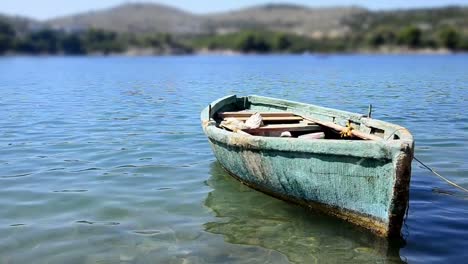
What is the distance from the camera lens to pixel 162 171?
34.6 ft

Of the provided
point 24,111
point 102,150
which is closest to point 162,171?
point 102,150

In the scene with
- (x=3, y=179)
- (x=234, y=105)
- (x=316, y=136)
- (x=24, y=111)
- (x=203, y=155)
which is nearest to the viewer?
(x=316, y=136)

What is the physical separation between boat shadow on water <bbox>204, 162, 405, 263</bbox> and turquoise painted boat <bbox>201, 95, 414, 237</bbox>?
0.15 meters

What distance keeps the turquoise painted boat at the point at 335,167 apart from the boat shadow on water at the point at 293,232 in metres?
0.15

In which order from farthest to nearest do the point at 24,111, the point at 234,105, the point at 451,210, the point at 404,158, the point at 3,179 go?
the point at 24,111
the point at 234,105
the point at 3,179
the point at 451,210
the point at 404,158

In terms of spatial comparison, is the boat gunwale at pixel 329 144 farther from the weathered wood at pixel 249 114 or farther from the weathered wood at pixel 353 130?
the weathered wood at pixel 249 114

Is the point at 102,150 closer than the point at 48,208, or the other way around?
the point at 48,208

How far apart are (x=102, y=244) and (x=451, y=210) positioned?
5204 millimetres

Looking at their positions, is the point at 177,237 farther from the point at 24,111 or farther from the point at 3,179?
the point at 24,111

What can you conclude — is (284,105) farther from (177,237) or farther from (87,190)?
(177,237)

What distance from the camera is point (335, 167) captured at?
271 inches

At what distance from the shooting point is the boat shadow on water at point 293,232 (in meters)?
6.54

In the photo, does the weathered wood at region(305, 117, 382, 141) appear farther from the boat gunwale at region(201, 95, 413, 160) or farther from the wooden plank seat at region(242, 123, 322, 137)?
the boat gunwale at region(201, 95, 413, 160)

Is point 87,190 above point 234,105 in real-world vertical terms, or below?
below
